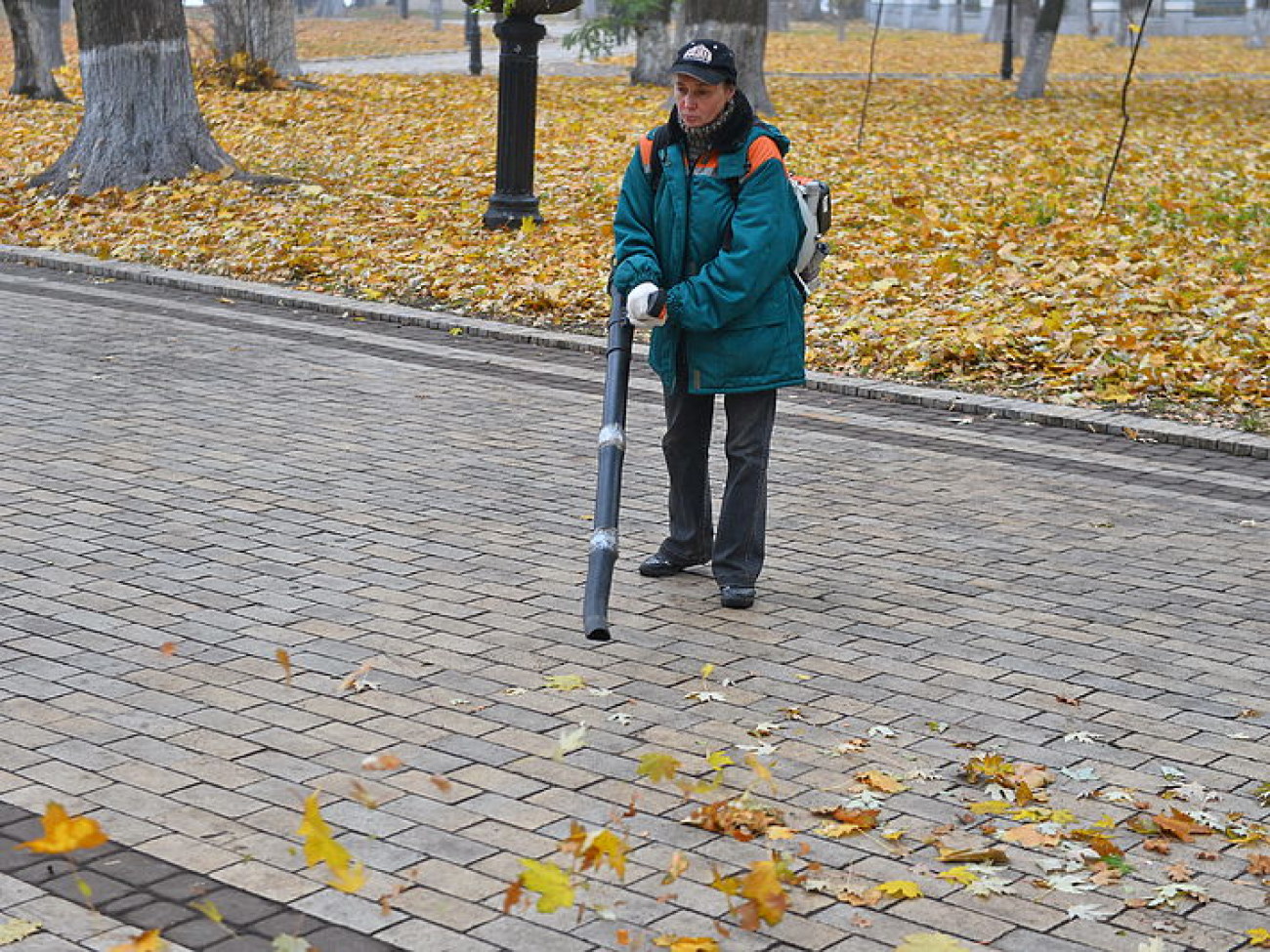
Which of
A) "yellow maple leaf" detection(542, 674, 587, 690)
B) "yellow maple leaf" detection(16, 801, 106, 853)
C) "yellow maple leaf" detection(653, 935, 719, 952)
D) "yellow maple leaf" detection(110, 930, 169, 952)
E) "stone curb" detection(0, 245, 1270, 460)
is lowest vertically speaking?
"stone curb" detection(0, 245, 1270, 460)

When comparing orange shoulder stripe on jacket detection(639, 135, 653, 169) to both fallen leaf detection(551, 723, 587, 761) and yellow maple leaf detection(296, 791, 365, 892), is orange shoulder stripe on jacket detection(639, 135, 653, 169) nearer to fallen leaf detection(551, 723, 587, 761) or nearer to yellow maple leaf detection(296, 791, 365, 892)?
fallen leaf detection(551, 723, 587, 761)

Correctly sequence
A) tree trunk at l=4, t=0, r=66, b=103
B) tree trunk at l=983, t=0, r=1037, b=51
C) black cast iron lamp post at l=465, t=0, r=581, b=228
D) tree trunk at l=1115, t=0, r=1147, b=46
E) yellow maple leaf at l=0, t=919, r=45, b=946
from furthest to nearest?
tree trunk at l=1115, t=0, r=1147, b=46
tree trunk at l=983, t=0, r=1037, b=51
tree trunk at l=4, t=0, r=66, b=103
black cast iron lamp post at l=465, t=0, r=581, b=228
yellow maple leaf at l=0, t=919, r=45, b=946

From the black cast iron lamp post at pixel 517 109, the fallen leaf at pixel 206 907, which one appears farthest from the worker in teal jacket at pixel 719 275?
the black cast iron lamp post at pixel 517 109

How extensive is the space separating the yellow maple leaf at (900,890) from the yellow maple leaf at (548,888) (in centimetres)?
74

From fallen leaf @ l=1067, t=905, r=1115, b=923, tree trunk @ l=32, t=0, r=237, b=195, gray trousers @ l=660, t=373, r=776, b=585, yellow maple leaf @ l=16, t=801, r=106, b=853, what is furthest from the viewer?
tree trunk @ l=32, t=0, r=237, b=195

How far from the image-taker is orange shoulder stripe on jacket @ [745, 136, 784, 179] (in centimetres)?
613

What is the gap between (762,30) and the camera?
19688mm

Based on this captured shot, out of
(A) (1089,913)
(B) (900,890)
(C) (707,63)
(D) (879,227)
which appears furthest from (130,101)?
(A) (1089,913)

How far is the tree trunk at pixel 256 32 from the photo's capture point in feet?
83.0

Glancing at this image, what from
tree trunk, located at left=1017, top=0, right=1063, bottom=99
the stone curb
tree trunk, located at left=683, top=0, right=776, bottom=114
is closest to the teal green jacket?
the stone curb

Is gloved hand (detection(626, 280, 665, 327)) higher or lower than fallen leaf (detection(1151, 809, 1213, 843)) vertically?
higher

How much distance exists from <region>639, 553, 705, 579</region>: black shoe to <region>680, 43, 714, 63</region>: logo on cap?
1772 millimetres

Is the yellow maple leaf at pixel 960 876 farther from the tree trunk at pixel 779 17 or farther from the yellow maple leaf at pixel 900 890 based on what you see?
the tree trunk at pixel 779 17

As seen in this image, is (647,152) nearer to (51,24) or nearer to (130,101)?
(130,101)
